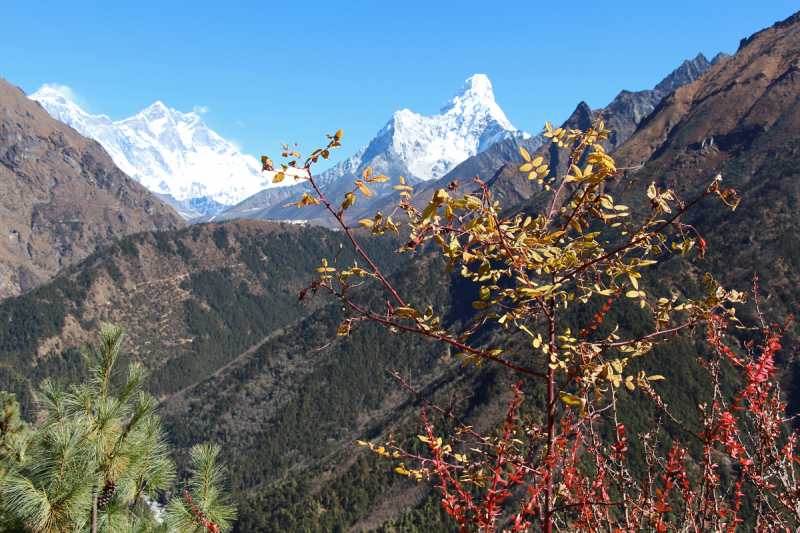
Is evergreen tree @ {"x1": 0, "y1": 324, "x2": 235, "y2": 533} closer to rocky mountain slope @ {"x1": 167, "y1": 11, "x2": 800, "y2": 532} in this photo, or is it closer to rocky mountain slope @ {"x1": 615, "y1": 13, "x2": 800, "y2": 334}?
rocky mountain slope @ {"x1": 167, "y1": 11, "x2": 800, "y2": 532}

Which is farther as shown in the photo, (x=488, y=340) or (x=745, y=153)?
(x=745, y=153)

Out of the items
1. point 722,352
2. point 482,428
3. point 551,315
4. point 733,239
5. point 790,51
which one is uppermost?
point 790,51

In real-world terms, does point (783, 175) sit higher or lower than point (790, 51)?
lower

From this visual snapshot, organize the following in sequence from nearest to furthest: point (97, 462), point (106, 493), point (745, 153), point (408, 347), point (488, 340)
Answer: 1. point (97, 462)
2. point (106, 493)
3. point (488, 340)
4. point (745, 153)
5. point (408, 347)

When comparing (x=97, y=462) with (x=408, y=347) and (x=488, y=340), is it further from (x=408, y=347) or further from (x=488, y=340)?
(x=408, y=347)

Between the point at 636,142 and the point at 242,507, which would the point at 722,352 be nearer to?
the point at 242,507

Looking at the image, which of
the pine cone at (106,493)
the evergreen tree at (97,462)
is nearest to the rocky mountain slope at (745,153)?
the evergreen tree at (97,462)

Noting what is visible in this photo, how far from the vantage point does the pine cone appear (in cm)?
704

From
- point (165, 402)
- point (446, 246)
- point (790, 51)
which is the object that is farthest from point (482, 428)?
point (790, 51)

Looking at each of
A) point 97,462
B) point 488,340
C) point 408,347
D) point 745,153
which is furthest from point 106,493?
point 745,153

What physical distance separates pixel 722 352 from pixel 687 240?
2180mm

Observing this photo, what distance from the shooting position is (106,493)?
715 centimetres

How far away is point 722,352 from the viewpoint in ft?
13.6

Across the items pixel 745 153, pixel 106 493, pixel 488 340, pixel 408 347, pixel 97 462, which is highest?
pixel 745 153
